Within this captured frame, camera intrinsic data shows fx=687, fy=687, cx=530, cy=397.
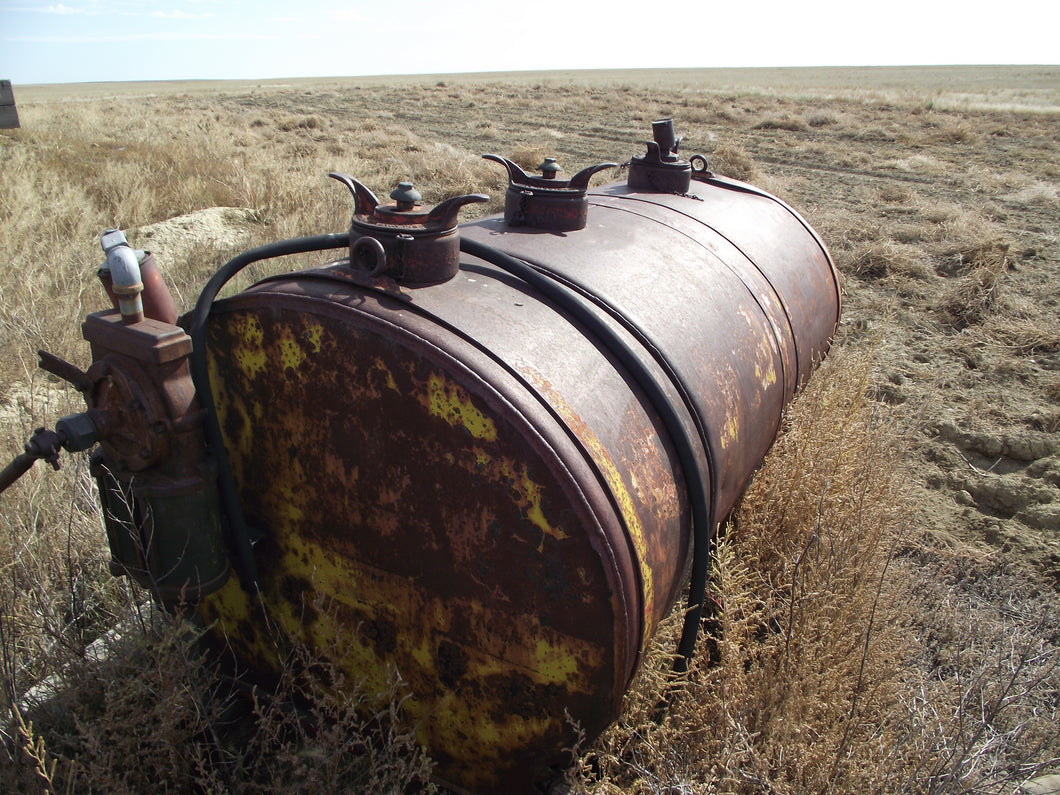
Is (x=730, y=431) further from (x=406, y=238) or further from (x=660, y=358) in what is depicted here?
(x=406, y=238)

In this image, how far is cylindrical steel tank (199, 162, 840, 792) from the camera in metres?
1.52

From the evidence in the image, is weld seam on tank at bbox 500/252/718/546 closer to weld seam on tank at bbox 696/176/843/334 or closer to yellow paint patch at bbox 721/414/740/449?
yellow paint patch at bbox 721/414/740/449

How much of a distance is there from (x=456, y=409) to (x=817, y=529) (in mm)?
1659

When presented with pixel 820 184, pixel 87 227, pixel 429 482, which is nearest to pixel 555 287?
pixel 429 482

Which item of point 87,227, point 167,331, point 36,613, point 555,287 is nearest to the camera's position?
point 167,331

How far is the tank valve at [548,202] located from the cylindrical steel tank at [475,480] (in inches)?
10.9

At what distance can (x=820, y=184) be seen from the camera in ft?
41.0

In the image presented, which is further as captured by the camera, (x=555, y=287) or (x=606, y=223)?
(x=606, y=223)

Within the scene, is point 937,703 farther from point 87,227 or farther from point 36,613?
point 87,227

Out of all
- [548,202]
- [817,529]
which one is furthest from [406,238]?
[817,529]

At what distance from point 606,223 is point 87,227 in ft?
22.9

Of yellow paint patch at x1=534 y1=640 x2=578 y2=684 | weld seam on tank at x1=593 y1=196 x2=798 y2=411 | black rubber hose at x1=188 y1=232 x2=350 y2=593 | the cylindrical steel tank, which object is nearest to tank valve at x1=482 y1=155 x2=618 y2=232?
the cylindrical steel tank

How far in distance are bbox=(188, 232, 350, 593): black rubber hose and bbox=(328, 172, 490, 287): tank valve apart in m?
0.10

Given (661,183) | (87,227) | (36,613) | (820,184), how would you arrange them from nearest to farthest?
(36,613) → (661,183) → (87,227) → (820,184)
